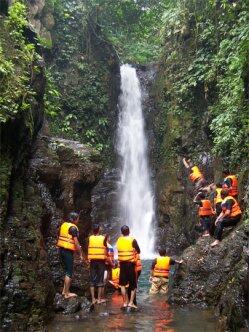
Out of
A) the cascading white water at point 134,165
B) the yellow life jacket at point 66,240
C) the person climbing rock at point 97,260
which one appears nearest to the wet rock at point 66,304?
the person climbing rock at point 97,260

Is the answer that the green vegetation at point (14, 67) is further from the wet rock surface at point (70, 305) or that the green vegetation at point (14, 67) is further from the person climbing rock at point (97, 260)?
the wet rock surface at point (70, 305)

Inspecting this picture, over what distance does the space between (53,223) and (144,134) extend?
1272 centimetres

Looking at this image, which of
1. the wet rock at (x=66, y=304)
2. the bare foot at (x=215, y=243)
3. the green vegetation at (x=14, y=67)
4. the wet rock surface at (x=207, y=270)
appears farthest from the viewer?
the bare foot at (x=215, y=243)

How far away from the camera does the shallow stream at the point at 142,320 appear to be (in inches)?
289

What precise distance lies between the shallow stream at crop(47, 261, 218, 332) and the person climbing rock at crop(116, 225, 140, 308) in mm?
367

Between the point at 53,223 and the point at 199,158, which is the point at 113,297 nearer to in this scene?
the point at 53,223

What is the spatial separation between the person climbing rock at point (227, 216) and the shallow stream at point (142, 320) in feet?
6.95

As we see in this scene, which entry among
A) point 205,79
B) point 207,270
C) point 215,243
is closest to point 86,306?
point 207,270

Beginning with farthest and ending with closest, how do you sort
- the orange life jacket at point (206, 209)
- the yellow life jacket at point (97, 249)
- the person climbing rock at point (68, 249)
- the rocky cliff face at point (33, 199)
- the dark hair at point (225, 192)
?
the orange life jacket at point (206, 209)
the dark hair at point (225, 192)
the yellow life jacket at point (97, 249)
the person climbing rock at point (68, 249)
the rocky cliff face at point (33, 199)

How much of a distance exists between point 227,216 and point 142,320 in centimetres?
358

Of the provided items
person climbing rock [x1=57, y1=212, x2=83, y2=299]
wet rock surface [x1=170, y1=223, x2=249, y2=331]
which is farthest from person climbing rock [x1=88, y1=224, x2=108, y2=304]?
wet rock surface [x1=170, y1=223, x2=249, y2=331]

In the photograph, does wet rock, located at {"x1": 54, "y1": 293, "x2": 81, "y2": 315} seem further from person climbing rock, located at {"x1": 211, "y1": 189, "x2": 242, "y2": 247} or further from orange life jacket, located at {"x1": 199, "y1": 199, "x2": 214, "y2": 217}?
orange life jacket, located at {"x1": 199, "y1": 199, "x2": 214, "y2": 217}

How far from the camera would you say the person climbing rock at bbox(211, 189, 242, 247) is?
10.3 metres

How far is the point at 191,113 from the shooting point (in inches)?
754
